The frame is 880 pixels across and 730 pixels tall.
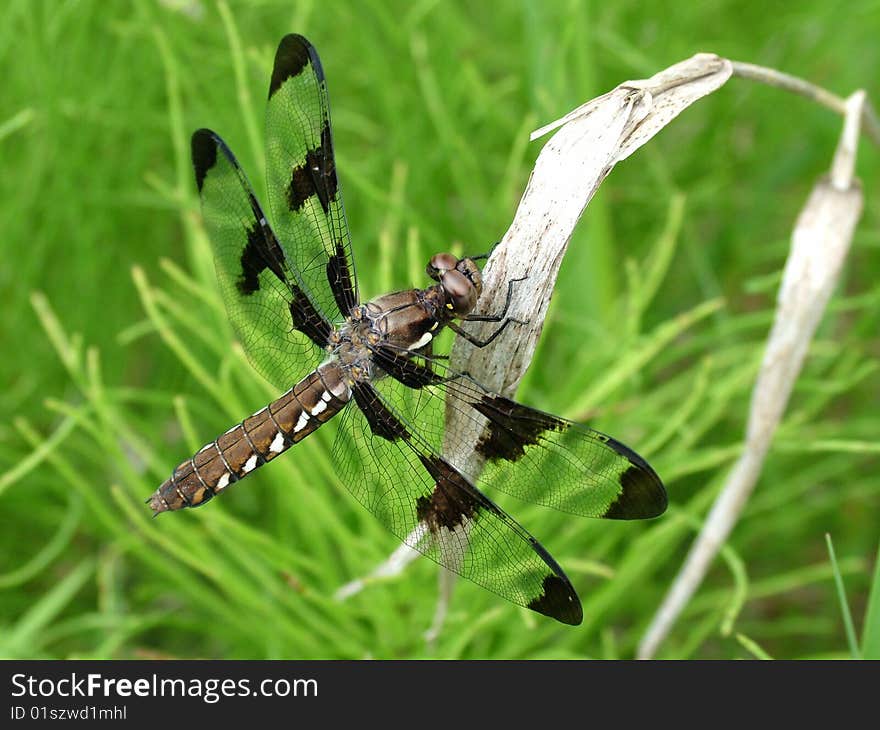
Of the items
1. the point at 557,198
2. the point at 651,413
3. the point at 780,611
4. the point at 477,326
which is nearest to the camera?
the point at 557,198

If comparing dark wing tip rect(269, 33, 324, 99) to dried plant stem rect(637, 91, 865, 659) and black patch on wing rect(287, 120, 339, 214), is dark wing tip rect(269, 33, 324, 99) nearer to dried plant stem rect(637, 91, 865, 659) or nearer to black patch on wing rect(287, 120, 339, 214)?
black patch on wing rect(287, 120, 339, 214)

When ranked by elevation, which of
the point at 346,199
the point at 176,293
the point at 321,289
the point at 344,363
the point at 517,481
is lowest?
the point at 517,481

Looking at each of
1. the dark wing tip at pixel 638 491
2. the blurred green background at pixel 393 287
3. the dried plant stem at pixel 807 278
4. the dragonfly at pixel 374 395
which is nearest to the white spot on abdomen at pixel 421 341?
the dragonfly at pixel 374 395

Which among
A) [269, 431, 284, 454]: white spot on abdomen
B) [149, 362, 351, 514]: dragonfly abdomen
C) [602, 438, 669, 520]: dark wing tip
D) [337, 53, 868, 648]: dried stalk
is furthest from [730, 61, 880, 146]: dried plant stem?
[269, 431, 284, 454]: white spot on abdomen

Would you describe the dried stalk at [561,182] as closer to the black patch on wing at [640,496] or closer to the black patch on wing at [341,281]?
the black patch on wing at [640,496]

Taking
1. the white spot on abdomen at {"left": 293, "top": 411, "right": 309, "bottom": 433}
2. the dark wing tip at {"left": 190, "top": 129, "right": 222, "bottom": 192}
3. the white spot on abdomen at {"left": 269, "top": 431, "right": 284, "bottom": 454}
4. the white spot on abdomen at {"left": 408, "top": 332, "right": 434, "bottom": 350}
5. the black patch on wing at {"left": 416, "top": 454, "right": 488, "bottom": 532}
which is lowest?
the black patch on wing at {"left": 416, "top": 454, "right": 488, "bottom": 532}
